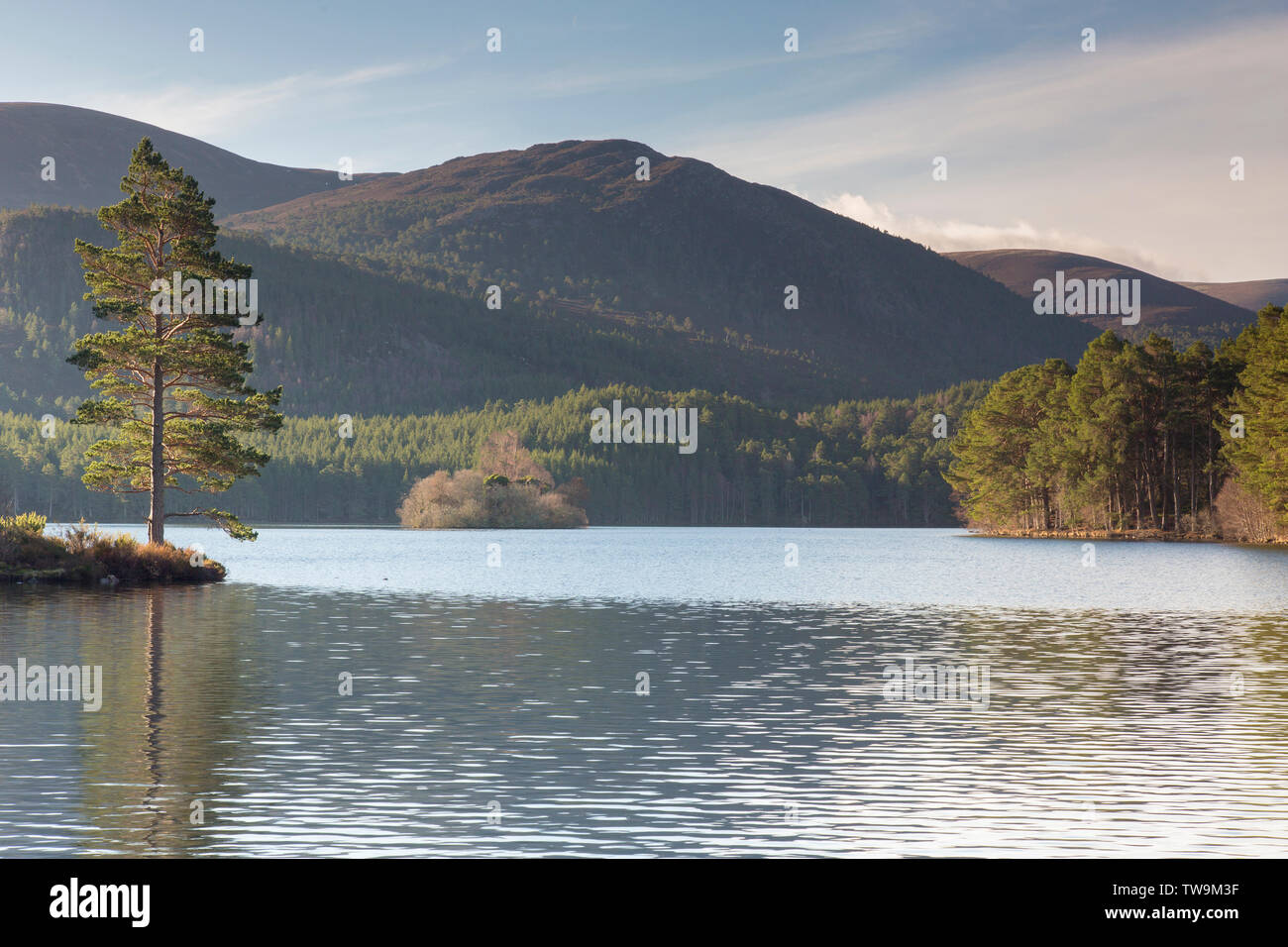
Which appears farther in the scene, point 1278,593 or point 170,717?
→ point 1278,593

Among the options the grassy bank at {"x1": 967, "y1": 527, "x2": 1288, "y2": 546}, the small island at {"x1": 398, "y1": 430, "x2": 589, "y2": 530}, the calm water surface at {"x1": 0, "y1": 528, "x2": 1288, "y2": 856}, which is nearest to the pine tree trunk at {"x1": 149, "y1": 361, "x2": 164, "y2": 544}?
the calm water surface at {"x1": 0, "y1": 528, "x2": 1288, "y2": 856}

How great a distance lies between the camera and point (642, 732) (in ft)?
73.1

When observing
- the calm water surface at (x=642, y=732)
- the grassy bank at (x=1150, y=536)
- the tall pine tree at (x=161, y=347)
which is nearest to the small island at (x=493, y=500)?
the grassy bank at (x=1150, y=536)

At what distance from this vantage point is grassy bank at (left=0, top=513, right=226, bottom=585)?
2370 inches

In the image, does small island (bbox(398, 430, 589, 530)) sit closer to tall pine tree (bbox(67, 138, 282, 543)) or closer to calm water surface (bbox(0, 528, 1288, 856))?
tall pine tree (bbox(67, 138, 282, 543))

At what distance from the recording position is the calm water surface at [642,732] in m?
15.2

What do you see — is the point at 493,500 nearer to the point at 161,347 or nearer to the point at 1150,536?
the point at 1150,536

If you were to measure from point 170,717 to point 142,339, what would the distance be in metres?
41.1

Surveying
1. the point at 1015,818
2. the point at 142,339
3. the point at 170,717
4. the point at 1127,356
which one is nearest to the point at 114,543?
the point at 142,339

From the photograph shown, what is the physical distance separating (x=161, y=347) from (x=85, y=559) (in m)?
9.96

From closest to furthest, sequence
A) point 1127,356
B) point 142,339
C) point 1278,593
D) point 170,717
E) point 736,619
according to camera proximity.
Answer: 1. point 170,717
2. point 736,619
3. point 1278,593
4. point 142,339
5. point 1127,356
